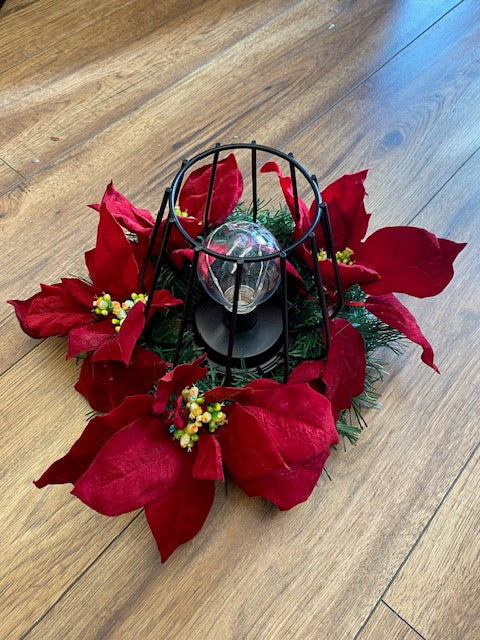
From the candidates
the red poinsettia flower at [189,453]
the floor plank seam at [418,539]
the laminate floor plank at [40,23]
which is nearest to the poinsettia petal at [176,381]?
the red poinsettia flower at [189,453]

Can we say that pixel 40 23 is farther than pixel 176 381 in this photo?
Yes

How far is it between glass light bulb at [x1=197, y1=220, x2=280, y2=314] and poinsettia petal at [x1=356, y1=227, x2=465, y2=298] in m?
0.11

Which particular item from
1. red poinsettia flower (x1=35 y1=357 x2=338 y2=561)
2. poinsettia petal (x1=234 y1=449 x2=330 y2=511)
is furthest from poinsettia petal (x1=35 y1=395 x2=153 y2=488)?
poinsettia petal (x1=234 y1=449 x2=330 y2=511)

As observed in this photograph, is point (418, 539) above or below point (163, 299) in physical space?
below

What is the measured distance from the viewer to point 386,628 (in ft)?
1.76

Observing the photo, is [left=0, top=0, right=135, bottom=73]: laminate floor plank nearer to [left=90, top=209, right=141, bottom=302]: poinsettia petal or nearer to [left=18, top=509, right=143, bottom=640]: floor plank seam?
[left=90, top=209, right=141, bottom=302]: poinsettia petal

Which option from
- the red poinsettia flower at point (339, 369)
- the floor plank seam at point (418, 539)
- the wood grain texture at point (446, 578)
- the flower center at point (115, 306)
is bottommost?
the wood grain texture at point (446, 578)

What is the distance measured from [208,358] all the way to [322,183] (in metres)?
0.33

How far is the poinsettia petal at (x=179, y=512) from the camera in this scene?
0.52 m

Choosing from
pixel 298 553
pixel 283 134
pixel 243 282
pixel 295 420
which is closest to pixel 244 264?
pixel 243 282

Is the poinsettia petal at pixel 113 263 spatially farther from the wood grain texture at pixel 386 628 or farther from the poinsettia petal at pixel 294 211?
the wood grain texture at pixel 386 628

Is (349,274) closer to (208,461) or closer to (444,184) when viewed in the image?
(208,461)

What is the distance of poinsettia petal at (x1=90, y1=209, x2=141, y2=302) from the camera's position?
1.81 ft

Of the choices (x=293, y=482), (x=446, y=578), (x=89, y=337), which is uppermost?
(x=89, y=337)
